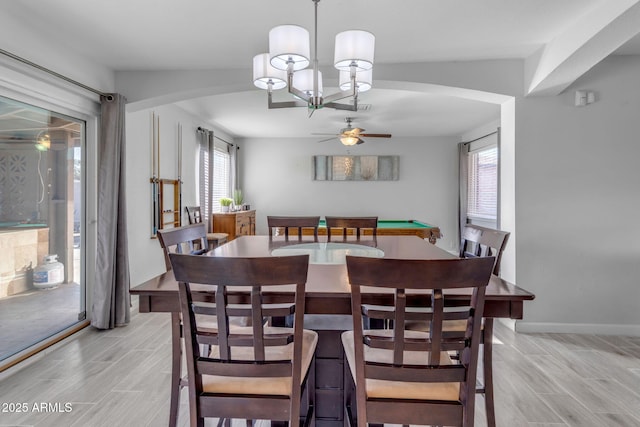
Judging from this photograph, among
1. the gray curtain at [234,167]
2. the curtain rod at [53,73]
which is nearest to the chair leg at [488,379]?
the curtain rod at [53,73]

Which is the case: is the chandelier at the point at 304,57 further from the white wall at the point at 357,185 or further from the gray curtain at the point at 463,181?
the gray curtain at the point at 463,181

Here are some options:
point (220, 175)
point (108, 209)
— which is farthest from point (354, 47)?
point (220, 175)

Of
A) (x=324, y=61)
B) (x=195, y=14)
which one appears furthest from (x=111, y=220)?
(x=324, y=61)

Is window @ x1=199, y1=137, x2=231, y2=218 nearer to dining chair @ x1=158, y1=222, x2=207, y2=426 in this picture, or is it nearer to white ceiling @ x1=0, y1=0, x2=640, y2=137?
white ceiling @ x1=0, y1=0, x2=640, y2=137

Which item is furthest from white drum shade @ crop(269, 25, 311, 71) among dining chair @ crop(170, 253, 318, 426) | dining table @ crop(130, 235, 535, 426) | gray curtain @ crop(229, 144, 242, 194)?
gray curtain @ crop(229, 144, 242, 194)

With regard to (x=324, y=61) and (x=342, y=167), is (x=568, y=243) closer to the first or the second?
(x=324, y=61)

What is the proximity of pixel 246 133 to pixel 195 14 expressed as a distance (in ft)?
14.7

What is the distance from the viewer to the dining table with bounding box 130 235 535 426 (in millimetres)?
1298

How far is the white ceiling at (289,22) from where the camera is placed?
2.27 m

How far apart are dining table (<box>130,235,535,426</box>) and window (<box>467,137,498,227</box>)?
417 cm

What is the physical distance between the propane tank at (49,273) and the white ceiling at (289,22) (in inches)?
67.5

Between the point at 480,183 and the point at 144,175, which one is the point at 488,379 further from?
the point at 480,183

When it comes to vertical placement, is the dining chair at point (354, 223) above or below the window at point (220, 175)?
below

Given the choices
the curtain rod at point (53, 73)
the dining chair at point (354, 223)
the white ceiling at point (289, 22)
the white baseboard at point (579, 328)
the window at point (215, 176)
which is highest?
the white ceiling at point (289, 22)
